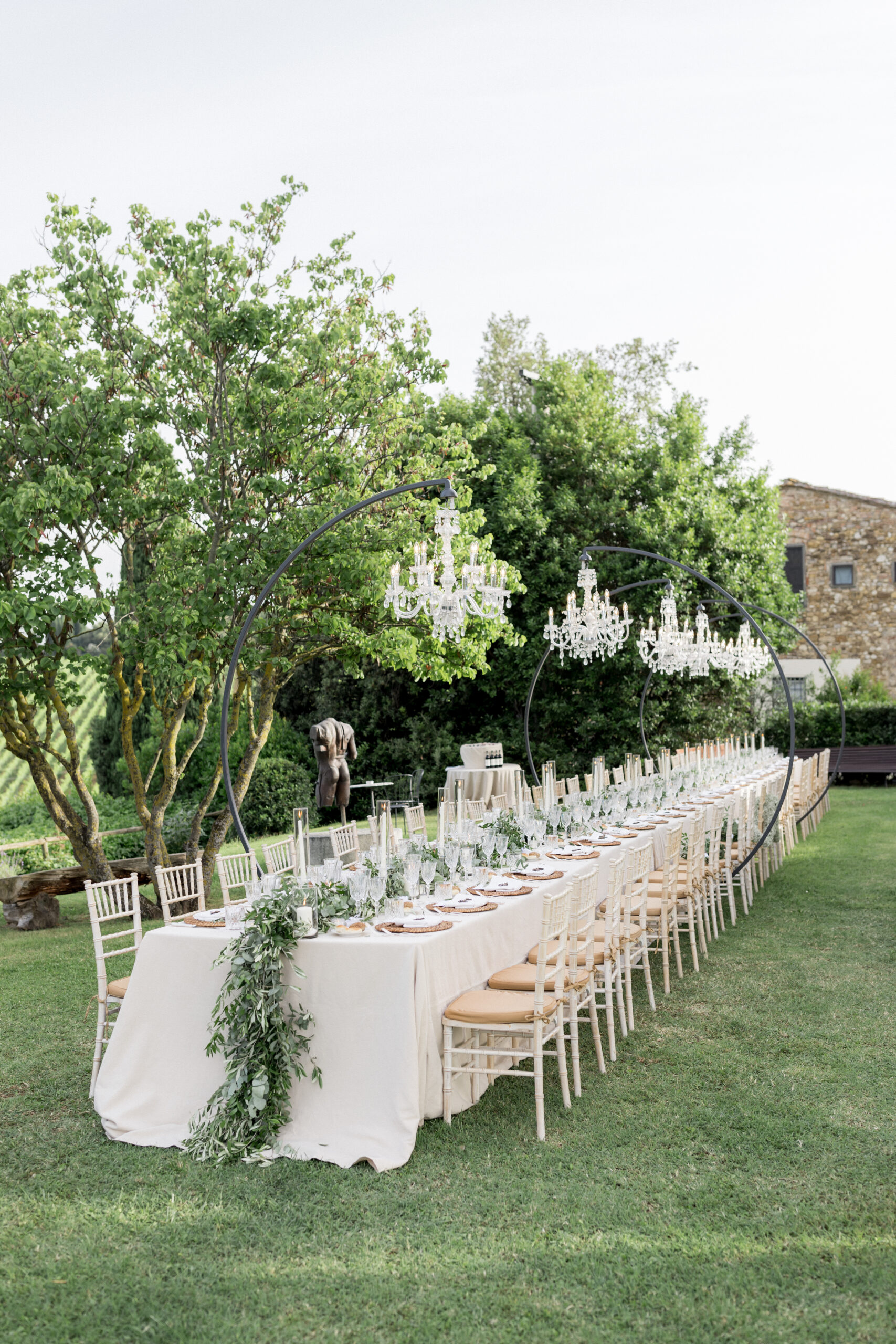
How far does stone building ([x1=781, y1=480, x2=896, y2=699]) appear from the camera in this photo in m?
25.3

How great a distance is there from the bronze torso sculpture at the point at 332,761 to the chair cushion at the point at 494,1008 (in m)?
7.60

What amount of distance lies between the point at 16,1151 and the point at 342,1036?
147 cm

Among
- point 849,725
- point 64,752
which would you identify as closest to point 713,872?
point 849,725

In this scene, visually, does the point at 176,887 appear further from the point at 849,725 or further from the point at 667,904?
the point at 849,725

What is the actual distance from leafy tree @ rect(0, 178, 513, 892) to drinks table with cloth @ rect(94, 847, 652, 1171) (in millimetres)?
4484

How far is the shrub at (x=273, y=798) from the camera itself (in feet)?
55.9

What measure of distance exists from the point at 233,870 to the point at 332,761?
564 centimetres

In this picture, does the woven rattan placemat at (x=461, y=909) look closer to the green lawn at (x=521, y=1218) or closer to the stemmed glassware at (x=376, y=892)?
the stemmed glassware at (x=376, y=892)

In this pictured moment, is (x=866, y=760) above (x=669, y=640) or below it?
below

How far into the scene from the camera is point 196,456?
9.98 metres

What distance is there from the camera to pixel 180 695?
33.4 ft

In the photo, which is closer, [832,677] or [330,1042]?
[330,1042]

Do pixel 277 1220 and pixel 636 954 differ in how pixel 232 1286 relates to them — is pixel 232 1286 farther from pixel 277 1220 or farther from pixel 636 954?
pixel 636 954

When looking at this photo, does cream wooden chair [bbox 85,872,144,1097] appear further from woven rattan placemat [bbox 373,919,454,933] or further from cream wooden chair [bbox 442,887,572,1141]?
cream wooden chair [bbox 442,887,572,1141]
